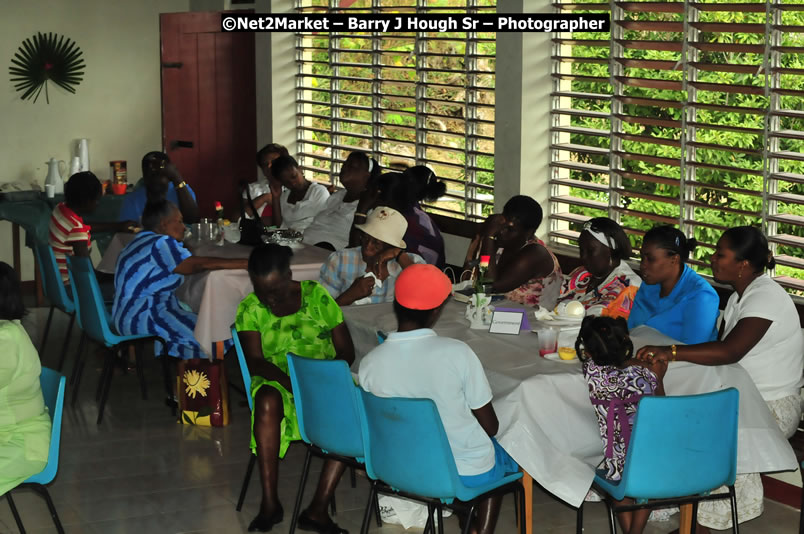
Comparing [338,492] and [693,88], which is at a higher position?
[693,88]

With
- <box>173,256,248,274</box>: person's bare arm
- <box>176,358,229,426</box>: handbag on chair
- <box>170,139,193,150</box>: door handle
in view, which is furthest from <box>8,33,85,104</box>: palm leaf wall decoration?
<box>176,358,229,426</box>: handbag on chair

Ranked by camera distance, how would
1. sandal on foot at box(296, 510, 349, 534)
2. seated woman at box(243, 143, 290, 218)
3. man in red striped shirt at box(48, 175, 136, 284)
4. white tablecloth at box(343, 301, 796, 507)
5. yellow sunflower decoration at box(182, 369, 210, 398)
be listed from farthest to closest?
seated woman at box(243, 143, 290, 218) → man in red striped shirt at box(48, 175, 136, 284) → yellow sunflower decoration at box(182, 369, 210, 398) → sandal on foot at box(296, 510, 349, 534) → white tablecloth at box(343, 301, 796, 507)

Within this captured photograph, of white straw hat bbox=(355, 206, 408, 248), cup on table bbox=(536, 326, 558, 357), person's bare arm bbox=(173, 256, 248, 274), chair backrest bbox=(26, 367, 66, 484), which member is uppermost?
white straw hat bbox=(355, 206, 408, 248)

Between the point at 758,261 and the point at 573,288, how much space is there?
102cm

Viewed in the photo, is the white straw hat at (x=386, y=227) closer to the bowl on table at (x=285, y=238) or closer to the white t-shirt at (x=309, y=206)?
the bowl on table at (x=285, y=238)

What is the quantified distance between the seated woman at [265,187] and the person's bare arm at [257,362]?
3.33 m

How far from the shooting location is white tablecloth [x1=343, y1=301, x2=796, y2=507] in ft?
12.9

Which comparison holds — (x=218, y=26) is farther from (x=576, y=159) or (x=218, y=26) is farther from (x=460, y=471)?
(x=460, y=471)

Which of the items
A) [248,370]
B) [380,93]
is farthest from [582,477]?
[380,93]

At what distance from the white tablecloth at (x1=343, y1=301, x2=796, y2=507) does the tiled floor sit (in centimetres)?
78

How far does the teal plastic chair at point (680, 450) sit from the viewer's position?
3604 mm

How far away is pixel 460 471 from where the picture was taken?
12.6 feet

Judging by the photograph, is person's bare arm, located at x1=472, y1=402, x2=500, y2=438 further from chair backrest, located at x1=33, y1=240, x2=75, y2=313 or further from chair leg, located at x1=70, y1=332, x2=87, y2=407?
chair backrest, located at x1=33, y1=240, x2=75, y2=313

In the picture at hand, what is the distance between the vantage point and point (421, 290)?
3.76 m
